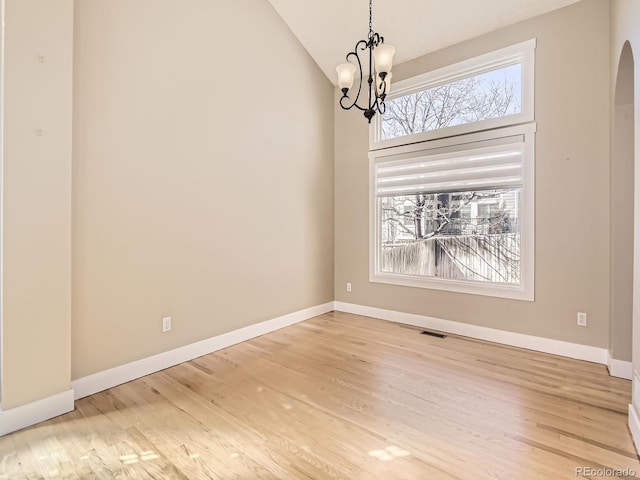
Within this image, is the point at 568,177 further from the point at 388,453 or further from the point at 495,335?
the point at 388,453

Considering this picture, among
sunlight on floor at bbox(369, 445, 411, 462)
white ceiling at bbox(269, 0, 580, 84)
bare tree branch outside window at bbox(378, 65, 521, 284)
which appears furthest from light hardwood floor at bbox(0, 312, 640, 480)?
white ceiling at bbox(269, 0, 580, 84)

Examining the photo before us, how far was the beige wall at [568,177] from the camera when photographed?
9.16 ft

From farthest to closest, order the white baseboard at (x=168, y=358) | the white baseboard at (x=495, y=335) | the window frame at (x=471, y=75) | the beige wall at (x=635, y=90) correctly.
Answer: the window frame at (x=471, y=75), the white baseboard at (x=495, y=335), the white baseboard at (x=168, y=358), the beige wall at (x=635, y=90)

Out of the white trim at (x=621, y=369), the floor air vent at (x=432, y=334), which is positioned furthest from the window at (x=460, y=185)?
the white trim at (x=621, y=369)

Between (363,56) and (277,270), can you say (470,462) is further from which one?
(363,56)

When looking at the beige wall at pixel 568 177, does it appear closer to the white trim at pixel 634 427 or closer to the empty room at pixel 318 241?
the empty room at pixel 318 241

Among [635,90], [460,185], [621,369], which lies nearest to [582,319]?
[621,369]

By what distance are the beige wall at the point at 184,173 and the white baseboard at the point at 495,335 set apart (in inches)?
42.1

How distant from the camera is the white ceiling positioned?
3.14 meters

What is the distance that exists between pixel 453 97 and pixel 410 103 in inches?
20.3

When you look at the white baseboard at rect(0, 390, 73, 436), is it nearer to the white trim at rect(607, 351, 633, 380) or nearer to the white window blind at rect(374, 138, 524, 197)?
the white window blind at rect(374, 138, 524, 197)

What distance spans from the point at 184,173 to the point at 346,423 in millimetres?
2349

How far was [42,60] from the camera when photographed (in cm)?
197

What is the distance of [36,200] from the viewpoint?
1.98 meters
